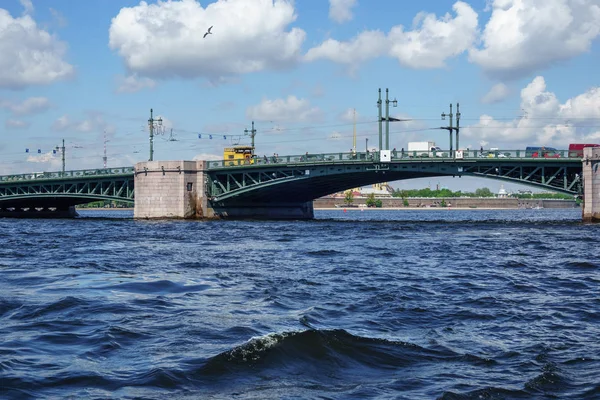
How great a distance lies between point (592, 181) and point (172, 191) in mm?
41346

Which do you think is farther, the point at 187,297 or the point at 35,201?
the point at 35,201

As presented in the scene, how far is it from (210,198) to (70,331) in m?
64.6

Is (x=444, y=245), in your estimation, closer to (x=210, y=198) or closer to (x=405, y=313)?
(x=405, y=313)

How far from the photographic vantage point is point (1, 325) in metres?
14.7

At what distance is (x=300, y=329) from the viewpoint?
1409 centimetres

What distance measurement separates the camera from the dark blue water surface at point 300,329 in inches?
416

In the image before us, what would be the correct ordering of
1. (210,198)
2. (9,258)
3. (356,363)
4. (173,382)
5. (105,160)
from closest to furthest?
1. (173,382)
2. (356,363)
3. (9,258)
4. (210,198)
5. (105,160)

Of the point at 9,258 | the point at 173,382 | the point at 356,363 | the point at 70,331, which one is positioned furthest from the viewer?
the point at 9,258

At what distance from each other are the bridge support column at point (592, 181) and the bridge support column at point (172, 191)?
37764 mm

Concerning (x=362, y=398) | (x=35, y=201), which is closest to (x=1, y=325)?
(x=362, y=398)

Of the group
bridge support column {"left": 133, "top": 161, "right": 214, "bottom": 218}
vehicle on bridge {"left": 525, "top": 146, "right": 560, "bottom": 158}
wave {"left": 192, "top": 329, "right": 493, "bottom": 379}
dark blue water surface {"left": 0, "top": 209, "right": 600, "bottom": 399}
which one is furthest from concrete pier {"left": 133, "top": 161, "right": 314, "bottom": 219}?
wave {"left": 192, "top": 329, "right": 493, "bottom": 379}

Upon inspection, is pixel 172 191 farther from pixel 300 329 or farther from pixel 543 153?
pixel 300 329

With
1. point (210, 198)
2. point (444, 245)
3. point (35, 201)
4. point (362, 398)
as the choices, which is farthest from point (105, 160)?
point (362, 398)

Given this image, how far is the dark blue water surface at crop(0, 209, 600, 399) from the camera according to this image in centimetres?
1058
